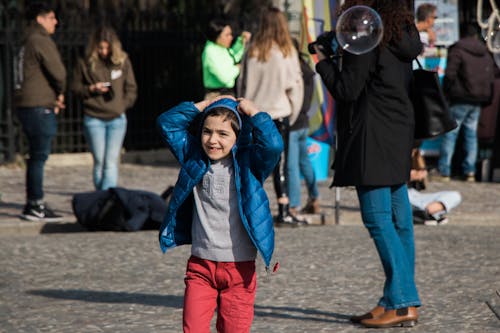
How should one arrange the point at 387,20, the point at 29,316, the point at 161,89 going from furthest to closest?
the point at 161,89 → the point at 29,316 → the point at 387,20

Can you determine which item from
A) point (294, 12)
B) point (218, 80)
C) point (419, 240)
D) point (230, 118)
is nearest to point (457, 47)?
point (294, 12)

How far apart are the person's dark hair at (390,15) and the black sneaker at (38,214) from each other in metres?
5.56

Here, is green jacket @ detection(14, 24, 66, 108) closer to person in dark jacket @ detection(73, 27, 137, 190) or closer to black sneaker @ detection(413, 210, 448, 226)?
person in dark jacket @ detection(73, 27, 137, 190)

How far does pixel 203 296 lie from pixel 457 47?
33.3 ft

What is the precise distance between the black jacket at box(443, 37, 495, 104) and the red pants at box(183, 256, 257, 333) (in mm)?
9890

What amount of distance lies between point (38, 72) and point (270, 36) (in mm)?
2217

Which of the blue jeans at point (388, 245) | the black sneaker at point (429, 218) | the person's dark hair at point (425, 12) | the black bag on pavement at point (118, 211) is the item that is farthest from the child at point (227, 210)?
the person's dark hair at point (425, 12)

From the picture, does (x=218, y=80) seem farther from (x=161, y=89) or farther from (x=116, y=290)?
(x=161, y=89)

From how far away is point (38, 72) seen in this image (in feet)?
36.1

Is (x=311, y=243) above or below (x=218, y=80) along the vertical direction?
below

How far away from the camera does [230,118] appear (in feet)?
16.4

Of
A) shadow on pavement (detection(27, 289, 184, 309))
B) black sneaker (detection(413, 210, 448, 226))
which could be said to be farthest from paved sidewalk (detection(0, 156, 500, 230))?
shadow on pavement (detection(27, 289, 184, 309))

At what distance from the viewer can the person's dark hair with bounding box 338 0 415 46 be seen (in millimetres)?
6203

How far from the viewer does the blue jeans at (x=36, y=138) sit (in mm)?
10953
